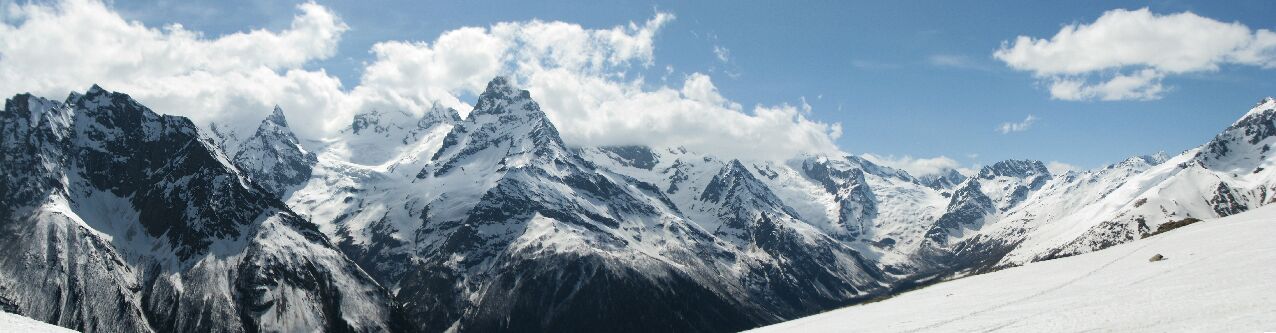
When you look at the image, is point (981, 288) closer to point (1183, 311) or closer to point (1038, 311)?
point (1038, 311)

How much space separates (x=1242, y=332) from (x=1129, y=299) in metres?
12.8

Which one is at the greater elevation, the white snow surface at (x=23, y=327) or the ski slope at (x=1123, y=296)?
the white snow surface at (x=23, y=327)

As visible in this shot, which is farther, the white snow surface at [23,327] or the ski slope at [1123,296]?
the white snow surface at [23,327]

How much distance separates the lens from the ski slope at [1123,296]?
36.9 metres

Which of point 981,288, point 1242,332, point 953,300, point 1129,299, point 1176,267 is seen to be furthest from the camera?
point 981,288

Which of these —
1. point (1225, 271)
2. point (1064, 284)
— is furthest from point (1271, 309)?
point (1064, 284)

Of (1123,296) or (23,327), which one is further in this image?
(23,327)

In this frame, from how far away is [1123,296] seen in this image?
45688 millimetres

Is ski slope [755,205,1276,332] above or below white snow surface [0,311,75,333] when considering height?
below

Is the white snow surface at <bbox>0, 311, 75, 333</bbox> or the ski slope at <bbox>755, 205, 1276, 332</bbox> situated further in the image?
the white snow surface at <bbox>0, 311, 75, 333</bbox>

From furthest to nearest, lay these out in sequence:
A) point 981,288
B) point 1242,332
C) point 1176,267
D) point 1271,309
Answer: point 981,288, point 1176,267, point 1271,309, point 1242,332

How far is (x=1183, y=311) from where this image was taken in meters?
37.8

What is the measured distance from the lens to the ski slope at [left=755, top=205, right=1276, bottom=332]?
3688cm

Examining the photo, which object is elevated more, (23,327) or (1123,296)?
(23,327)
